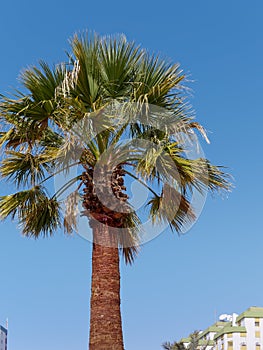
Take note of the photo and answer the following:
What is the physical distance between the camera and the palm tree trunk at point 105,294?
1020cm

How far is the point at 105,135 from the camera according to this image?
1100 centimetres

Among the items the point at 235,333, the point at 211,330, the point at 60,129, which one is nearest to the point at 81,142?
the point at 60,129

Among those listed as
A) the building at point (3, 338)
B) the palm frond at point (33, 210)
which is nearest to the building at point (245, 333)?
the building at point (3, 338)

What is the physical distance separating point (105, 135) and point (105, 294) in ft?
8.32

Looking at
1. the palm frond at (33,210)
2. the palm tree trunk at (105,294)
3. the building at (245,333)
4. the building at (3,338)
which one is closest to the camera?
the palm tree trunk at (105,294)

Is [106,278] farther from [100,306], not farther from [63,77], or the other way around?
[63,77]

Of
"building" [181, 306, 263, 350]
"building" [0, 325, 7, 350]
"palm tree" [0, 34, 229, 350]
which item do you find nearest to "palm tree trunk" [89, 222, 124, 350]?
"palm tree" [0, 34, 229, 350]

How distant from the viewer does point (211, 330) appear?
10056cm

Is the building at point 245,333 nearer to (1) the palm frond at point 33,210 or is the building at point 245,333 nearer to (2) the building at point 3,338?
(2) the building at point 3,338

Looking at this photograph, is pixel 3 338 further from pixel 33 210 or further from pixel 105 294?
pixel 105 294

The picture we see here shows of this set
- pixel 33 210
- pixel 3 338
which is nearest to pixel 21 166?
pixel 33 210

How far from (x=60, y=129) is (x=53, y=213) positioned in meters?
1.91

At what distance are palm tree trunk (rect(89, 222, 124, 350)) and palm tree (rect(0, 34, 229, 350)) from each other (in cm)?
2

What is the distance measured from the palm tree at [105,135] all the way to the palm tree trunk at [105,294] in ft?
0.05
